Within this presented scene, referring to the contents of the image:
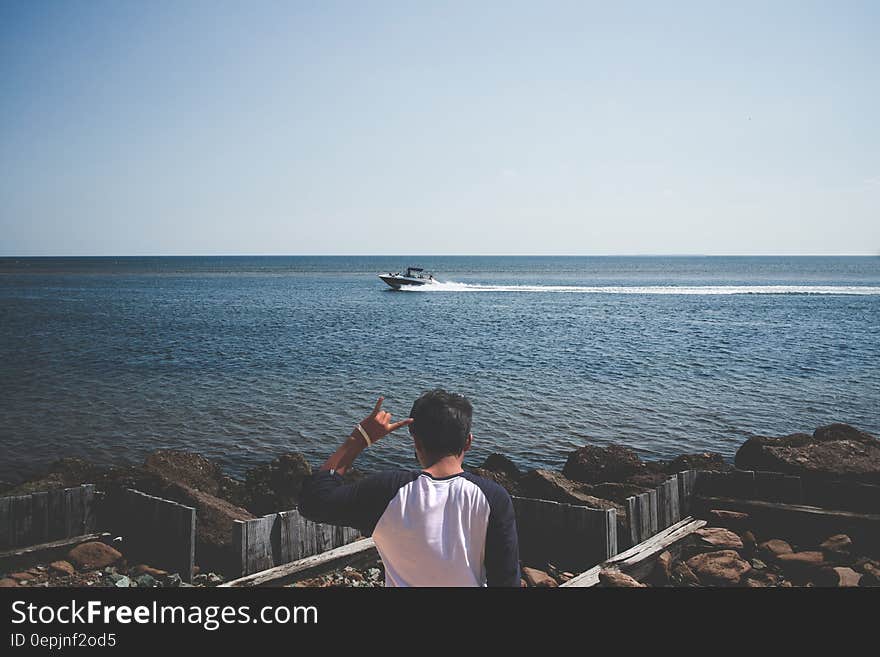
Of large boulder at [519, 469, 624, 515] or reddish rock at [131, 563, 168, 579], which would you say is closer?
reddish rock at [131, 563, 168, 579]

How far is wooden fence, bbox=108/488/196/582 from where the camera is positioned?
A: 26.1 ft

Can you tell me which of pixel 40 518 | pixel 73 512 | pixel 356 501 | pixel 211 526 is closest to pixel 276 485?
pixel 211 526

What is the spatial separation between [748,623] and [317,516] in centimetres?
216

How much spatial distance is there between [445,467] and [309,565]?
16.4 feet

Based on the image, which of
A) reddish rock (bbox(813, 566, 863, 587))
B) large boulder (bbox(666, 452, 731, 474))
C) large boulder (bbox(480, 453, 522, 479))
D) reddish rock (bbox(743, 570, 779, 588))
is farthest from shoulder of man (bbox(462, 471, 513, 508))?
large boulder (bbox(666, 452, 731, 474))

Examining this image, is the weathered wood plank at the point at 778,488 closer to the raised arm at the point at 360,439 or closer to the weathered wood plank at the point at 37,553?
the raised arm at the point at 360,439

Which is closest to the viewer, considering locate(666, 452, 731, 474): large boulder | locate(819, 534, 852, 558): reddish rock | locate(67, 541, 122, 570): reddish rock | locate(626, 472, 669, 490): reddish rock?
locate(67, 541, 122, 570): reddish rock

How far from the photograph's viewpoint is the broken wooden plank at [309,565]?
709 centimetres

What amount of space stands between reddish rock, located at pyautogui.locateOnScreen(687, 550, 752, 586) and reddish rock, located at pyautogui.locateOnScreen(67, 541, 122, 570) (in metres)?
6.86

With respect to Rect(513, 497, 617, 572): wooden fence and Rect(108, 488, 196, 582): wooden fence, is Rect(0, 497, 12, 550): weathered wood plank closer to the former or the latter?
Rect(108, 488, 196, 582): wooden fence

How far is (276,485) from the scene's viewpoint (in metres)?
11.8

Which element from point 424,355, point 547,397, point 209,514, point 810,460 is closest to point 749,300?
point 424,355

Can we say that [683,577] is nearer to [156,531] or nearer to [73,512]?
[156,531]

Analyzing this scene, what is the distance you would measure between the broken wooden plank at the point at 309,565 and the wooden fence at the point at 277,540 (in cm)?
11
